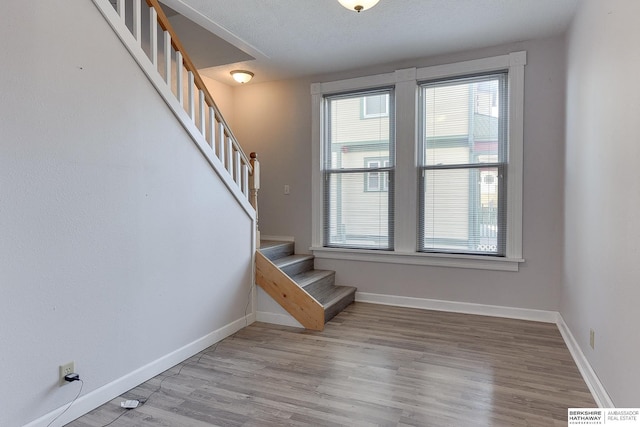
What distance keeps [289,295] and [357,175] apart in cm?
168

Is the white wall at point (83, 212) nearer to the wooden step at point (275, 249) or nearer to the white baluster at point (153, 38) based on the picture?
the white baluster at point (153, 38)

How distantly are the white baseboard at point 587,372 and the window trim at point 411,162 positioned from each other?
2.62 feet

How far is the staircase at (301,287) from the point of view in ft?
11.3

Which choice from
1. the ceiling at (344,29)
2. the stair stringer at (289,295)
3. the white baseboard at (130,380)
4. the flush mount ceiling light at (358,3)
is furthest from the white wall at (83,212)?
the flush mount ceiling light at (358,3)

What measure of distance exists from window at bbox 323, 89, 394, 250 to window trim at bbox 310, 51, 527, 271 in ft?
0.32

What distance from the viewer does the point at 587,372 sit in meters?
2.39

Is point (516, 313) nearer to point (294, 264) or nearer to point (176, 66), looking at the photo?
point (294, 264)

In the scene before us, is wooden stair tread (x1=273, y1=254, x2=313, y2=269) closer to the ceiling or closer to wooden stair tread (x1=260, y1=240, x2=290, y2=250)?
wooden stair tread (x1=260, y1=240, x2=290, y2=250)

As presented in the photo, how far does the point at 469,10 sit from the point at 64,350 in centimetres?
365

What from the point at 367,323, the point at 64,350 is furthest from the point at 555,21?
the point at 64,350

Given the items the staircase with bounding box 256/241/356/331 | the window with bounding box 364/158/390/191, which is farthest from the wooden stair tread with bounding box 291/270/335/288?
the window with bounding box 364/158/390/191

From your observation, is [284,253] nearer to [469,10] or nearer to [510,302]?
[510,302]

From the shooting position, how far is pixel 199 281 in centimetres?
299

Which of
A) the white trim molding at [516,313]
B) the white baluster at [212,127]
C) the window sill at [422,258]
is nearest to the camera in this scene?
the white trim molding at [516,313]
